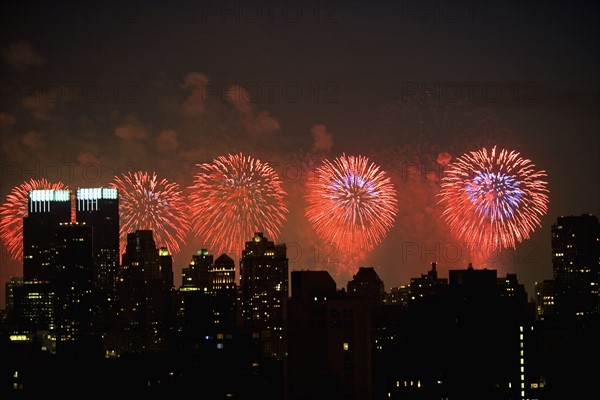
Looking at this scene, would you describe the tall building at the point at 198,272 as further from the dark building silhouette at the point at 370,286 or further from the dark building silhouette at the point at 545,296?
the dark building silhouette at the point at 545,296

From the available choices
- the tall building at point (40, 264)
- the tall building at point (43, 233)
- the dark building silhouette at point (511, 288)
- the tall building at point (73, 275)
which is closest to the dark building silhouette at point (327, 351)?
the dark building silhouette at point (511, 288)

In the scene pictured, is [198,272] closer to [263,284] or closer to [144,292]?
[263,284]

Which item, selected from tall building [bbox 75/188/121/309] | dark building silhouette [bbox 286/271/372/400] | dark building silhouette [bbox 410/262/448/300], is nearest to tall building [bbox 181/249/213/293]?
tall building [bbox 75/188/121/309]

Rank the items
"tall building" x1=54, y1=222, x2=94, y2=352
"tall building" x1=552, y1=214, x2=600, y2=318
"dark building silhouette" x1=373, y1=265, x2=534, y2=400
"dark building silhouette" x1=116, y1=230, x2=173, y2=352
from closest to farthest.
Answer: "dark building silhouette" x1=373, y1=265, x2=534, y2=400 → "tall building" x1=552, y1=214, x2=600, y2=318 → "dark building silhouette" x1=116, y1=230, x2=173, y2=352 → "tall building" x1=54, y1=222, x2=94, y2=352

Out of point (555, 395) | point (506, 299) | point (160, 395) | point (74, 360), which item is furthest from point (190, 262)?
point (555, 395)

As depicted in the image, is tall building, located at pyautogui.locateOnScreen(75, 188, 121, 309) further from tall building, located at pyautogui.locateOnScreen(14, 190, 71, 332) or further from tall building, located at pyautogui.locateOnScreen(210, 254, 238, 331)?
tall building, located at pyautogui.locateOnScreen(210, 254, 238, 331)
